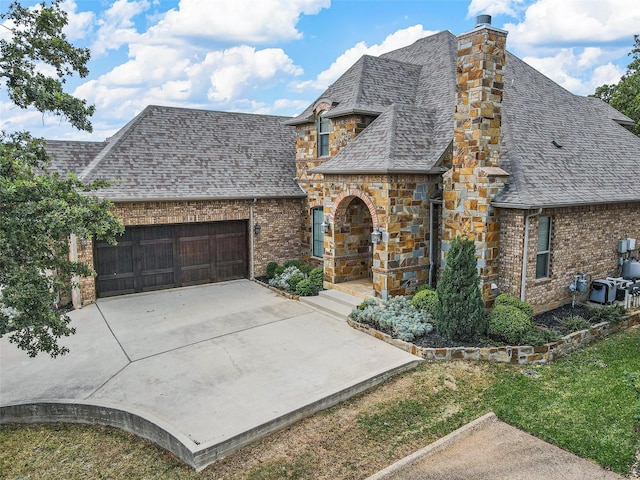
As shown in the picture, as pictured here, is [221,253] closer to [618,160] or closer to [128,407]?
[128,407]

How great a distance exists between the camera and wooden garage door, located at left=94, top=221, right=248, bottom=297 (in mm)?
13930

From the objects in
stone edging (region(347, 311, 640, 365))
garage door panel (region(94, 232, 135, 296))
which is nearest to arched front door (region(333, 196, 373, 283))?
stone edging (region(347, 311, 640, 365))

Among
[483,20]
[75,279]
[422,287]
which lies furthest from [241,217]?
[483,20]

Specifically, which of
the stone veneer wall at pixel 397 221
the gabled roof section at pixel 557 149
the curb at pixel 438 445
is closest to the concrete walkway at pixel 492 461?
the curb at pixel 438 445

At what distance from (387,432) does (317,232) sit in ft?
32.5

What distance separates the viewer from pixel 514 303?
414 inches

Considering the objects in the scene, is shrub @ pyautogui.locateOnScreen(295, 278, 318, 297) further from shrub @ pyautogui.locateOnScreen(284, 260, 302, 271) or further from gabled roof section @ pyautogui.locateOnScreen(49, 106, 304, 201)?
gabled roof section @ pyautogui.locateOnScreen(49, 106, 304, 201)

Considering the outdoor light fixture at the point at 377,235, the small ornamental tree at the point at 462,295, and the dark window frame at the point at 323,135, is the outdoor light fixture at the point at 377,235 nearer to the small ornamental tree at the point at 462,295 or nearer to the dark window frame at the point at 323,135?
the small ornamental tree at the point at 462,295

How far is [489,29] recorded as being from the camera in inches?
417

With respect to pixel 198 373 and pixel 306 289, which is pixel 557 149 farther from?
pixel 198 373

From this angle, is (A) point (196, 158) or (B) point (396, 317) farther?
(A) point (196, 158)

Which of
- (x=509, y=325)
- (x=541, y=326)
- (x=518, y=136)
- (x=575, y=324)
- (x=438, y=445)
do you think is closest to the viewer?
(x=438, y=445)

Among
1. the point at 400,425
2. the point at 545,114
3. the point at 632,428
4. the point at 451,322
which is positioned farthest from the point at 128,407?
the point at 545,114

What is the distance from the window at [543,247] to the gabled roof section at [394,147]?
114 inches
